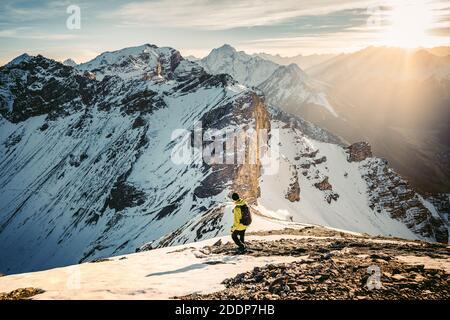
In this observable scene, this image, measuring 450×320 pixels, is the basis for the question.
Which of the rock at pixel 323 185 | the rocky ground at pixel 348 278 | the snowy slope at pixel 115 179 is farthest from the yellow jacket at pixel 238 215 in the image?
the rock at pixel 323 185

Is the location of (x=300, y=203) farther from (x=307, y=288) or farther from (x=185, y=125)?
(x=307, y=288)

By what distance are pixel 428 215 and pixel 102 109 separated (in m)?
171

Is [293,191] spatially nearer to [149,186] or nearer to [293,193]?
[293,193]

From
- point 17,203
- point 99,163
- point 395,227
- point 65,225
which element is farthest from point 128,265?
point 395,227

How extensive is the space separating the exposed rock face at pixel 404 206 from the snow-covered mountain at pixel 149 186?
548 millimetres

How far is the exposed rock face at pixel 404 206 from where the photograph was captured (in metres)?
189

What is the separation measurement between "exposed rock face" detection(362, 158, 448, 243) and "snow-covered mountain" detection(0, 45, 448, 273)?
0.55 meters

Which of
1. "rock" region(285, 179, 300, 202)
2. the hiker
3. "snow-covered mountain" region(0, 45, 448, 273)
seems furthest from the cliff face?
the hiker

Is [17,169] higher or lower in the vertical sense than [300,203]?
higher

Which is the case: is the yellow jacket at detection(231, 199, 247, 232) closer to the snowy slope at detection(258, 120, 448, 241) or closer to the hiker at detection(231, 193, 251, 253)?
the hiker at detection(231, 193, 251, 253)

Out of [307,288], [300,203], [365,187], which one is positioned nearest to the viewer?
[307,288]

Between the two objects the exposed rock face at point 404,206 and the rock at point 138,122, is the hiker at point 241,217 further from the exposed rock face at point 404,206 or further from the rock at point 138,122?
the exposed rock face at point 404,206

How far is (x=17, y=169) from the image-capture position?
7638 inches
